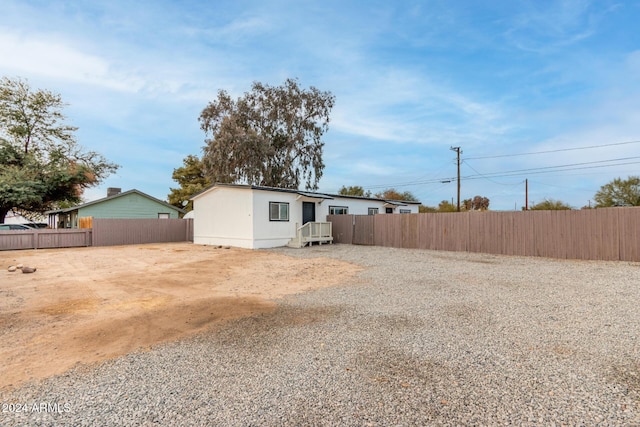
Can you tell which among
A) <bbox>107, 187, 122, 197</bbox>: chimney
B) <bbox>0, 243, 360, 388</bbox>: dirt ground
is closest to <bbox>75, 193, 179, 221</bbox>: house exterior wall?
<bbox>107, 187, 122, 197</bbox>: chimney

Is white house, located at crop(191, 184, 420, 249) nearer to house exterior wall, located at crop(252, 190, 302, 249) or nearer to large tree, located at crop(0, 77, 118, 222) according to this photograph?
house exterior wall, located at crop(252, 190, 302, 249)

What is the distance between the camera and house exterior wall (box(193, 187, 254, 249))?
14.7 m

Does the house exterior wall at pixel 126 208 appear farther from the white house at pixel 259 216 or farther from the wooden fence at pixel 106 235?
the white house at pixel 259 216

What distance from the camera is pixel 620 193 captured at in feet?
85.4

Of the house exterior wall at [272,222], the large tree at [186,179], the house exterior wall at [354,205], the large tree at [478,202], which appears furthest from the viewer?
the large tree at [478,202]

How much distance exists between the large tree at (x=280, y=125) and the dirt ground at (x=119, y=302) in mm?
16867

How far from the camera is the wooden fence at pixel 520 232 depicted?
10.2 metres

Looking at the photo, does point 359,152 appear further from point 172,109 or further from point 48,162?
point 48,162

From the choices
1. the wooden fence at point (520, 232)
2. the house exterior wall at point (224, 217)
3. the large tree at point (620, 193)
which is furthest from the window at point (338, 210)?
the large tree at point (620, 193)

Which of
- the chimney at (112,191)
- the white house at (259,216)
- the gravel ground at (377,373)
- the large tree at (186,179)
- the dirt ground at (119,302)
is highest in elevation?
the large tree at (186,179)

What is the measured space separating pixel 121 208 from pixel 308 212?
13.6 metres

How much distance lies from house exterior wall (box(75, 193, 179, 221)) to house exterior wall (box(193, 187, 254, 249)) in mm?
6829

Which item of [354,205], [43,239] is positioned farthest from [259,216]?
[43,239]

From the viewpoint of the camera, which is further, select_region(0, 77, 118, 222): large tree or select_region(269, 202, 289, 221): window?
select_region(0, 77, 118, 222): large tree
